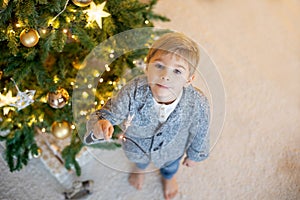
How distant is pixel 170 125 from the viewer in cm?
88

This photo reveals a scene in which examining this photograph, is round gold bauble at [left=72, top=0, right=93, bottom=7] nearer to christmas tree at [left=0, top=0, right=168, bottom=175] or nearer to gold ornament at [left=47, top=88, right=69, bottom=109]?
christmas tree at [left=0, top=0, right=168, bottom=175]

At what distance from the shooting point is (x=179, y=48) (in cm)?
78

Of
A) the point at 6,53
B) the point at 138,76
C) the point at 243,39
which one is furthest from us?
the point at 243,39

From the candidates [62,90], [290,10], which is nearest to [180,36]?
[62,90]

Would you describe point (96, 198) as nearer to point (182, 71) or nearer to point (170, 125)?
point (170, 125)

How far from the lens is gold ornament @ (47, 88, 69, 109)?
1.00m

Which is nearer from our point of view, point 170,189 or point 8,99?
point 8,99

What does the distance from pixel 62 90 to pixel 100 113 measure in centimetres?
21

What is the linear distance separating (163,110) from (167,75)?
103mm

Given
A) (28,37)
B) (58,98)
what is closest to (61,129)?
(58,98)

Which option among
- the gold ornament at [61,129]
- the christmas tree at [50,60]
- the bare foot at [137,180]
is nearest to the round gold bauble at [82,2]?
the christmas tree at [50,60]

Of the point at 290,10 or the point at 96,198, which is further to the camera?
the point at 290,10

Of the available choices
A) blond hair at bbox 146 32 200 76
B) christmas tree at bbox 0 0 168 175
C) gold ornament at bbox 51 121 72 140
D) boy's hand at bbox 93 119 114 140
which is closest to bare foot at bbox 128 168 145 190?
christmas tree at bbox 0 0 168 175

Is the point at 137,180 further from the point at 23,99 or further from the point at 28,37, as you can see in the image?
the point at 28,37
